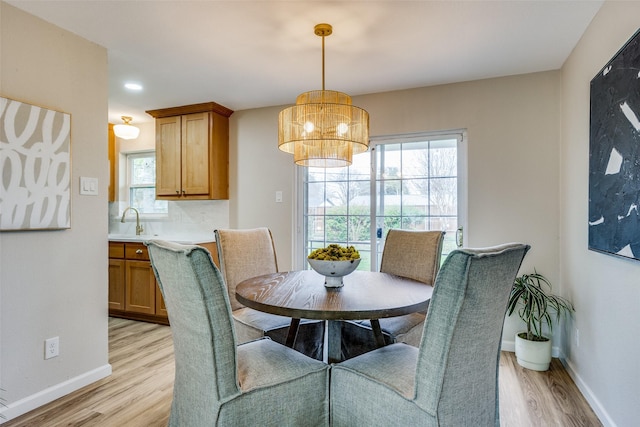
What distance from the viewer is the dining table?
1481mm

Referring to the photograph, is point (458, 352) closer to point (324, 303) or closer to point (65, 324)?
point (324, 303)

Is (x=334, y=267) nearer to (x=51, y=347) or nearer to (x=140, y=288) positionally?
(x=51, y=347)

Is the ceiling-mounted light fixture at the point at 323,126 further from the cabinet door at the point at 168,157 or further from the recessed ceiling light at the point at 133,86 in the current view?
the cabinet door at the point at 168,157

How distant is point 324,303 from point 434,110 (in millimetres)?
2329

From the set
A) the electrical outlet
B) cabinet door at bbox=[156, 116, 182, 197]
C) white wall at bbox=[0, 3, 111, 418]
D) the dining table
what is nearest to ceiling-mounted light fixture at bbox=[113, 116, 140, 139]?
cabinet door at bbox=[156, 116, 182, 197]

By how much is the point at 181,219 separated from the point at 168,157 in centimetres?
77

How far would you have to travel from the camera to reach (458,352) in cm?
121

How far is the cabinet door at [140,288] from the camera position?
360cm

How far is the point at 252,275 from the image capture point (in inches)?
99.1

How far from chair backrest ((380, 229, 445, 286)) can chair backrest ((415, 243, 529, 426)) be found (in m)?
1.05

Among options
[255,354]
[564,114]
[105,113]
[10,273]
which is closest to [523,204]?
[564,114]

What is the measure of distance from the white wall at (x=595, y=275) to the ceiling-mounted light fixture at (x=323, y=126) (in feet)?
4.44

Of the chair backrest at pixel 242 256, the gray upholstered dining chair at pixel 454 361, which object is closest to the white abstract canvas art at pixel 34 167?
the chair backrest at pixel 242 256

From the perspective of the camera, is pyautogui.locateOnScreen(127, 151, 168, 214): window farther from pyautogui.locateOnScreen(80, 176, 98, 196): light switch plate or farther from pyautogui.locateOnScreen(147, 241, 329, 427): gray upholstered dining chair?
pyautogui.locateOnScreen(147, 241, 329, 427): gray upholstered dining chair
